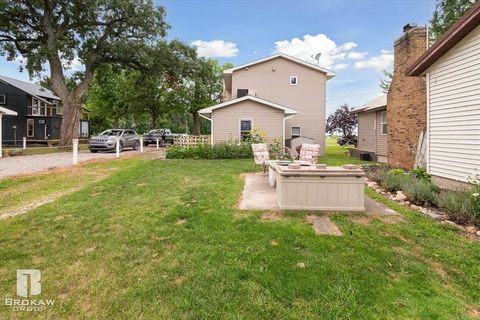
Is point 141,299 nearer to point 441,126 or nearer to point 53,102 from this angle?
point 441,126

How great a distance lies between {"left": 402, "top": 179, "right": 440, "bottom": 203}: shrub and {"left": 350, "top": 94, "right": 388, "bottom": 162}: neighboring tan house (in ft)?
30.5

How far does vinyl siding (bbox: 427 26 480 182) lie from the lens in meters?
6.62

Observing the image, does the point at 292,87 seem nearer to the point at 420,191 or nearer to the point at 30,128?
the point at 420,191

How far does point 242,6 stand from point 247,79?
14.8 feet

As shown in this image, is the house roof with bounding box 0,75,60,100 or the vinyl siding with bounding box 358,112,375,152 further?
the house roof with bounding box 0,75,60,100

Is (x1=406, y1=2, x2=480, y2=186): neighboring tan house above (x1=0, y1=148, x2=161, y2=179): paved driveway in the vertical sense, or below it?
above

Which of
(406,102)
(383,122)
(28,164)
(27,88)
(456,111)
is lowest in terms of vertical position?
(28,164)

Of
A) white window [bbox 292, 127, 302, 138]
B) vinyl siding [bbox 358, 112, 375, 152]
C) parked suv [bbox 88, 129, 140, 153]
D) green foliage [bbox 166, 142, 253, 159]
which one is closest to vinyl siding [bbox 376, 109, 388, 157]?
vinyl siding [bbox 358, 112, 375, 152]

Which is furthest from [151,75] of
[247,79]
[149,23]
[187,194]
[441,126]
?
[441,126]

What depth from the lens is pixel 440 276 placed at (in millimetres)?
3080

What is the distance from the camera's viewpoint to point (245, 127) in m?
17.3

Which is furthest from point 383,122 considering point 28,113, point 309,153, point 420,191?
point 28,113

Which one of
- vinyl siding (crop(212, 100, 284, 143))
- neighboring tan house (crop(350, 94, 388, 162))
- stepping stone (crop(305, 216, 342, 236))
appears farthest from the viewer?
vinyl siding (crop(212, 100, 284, 143))

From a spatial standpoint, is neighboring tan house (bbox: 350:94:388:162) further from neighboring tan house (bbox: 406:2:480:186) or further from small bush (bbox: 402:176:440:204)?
small bush (bbox: 402:176:440:204)
